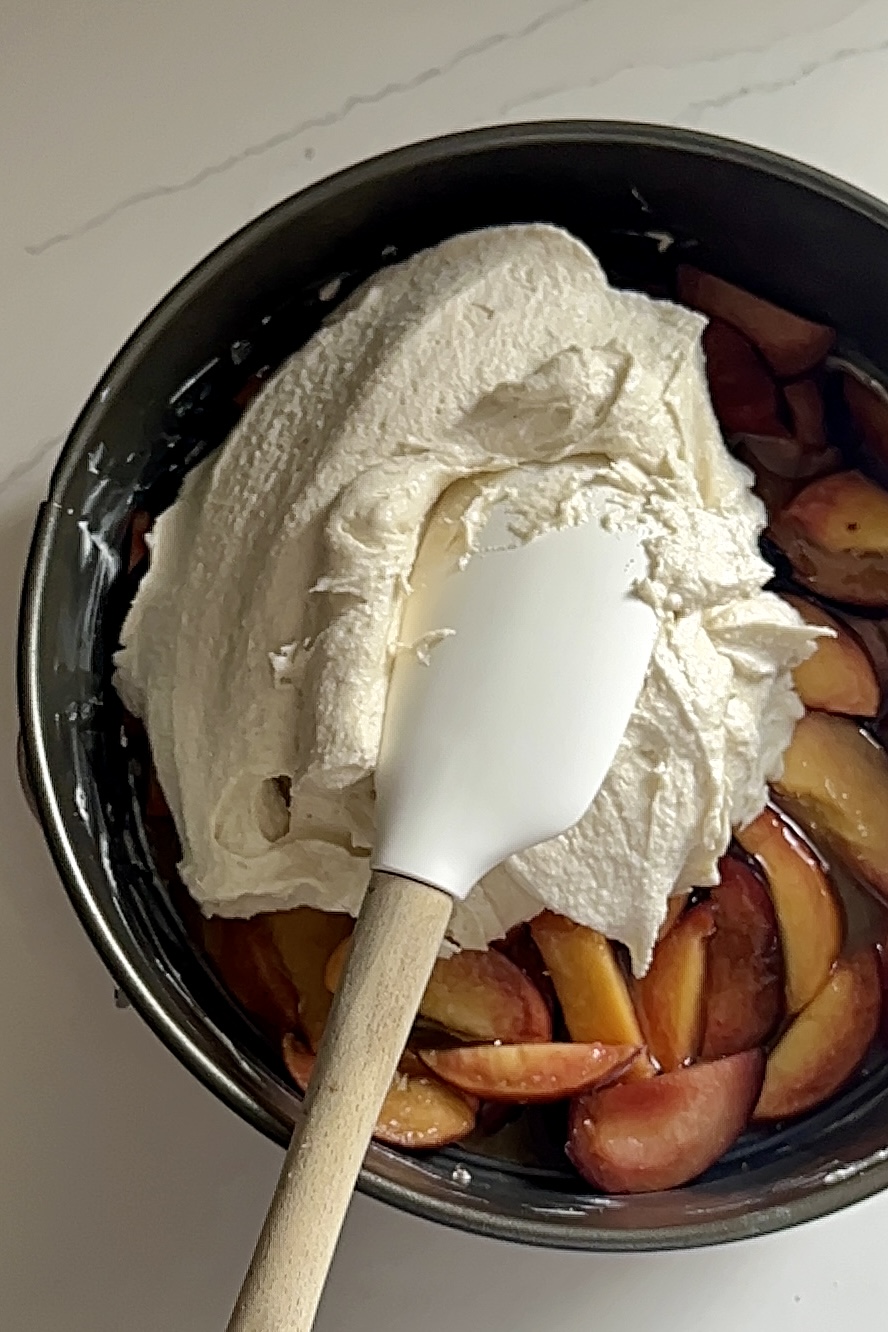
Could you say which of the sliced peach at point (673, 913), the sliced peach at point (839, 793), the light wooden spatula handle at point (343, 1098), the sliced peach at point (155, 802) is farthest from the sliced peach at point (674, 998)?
the sliced peach at point (155, 802)

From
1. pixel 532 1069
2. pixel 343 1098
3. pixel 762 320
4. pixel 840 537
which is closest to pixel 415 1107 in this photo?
pixel 532 1069

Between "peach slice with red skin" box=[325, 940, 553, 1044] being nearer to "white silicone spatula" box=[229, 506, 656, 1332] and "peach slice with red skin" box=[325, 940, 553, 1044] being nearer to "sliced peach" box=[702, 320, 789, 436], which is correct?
"white silicone spatula" box=[229, 506, 656, 1332]

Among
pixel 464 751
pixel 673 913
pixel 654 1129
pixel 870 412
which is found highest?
pixel 870 412

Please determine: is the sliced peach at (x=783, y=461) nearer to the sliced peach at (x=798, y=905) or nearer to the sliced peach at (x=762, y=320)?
the sliced peach at (x=762, y=320)

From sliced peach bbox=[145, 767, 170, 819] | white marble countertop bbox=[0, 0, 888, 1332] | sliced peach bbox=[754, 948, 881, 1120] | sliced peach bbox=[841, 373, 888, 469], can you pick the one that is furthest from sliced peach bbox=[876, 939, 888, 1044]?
sliced peach bbox=[145, 767, 170, 819]

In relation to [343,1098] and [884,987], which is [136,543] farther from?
[884,987]
